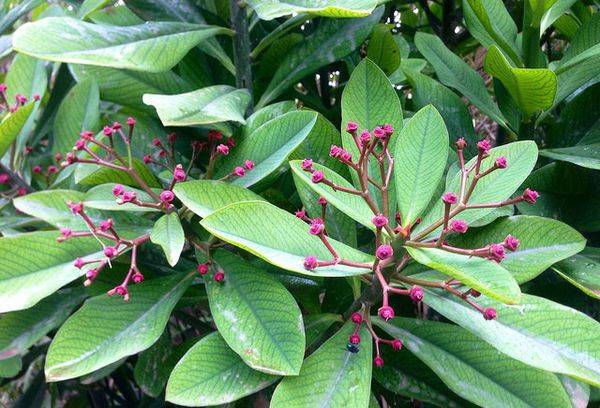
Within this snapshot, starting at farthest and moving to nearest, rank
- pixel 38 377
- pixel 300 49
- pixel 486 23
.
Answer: pixel 38 377
pixel 300 49
pixel 486 23

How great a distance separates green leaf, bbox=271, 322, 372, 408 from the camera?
0.70 m

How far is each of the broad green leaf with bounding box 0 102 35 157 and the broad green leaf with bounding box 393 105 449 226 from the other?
25.4 inches

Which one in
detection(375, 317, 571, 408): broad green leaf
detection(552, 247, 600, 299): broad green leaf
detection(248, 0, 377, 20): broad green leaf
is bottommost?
detection(375, 317, 571, 408): broad green leaf

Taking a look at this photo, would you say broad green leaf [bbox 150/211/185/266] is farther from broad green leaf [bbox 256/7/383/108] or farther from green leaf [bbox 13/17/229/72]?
broad green leaf [bbox 256/7/383/108]

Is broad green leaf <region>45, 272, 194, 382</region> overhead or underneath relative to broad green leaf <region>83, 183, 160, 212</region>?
underneath

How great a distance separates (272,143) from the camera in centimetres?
88

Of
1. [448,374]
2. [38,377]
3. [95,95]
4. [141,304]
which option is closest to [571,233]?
[448,374]

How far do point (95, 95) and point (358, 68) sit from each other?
54 cm

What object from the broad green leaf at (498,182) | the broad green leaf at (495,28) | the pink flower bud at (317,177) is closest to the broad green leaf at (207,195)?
the pink flower bud at (317,177)

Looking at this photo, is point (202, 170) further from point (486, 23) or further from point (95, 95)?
point (486, 23)

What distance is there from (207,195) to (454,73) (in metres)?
0.55

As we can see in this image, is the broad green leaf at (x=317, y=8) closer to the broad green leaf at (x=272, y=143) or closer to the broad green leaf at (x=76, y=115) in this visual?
the broad green leaf at (x=272, y=143)

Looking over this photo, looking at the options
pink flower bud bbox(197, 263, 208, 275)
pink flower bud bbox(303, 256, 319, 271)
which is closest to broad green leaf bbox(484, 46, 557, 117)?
pink flower bud bbox(303, 256, 319, 271)

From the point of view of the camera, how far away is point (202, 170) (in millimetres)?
1148
